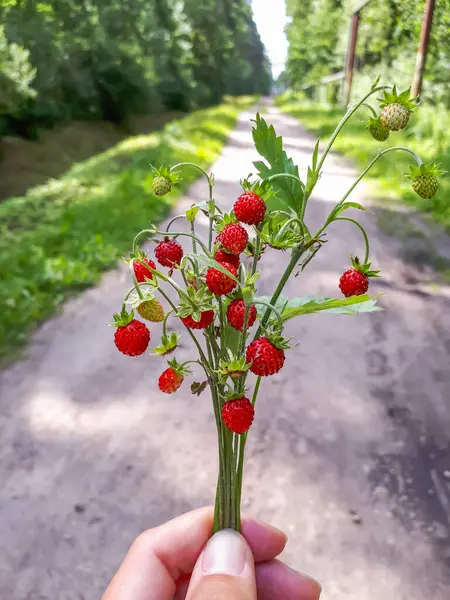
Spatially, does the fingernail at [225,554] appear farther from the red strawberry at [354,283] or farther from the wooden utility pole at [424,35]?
the wooden utility pole at [424,35]

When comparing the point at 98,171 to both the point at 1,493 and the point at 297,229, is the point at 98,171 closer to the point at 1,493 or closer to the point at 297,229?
the point at 1,493

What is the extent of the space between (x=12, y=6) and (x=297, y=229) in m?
17.0

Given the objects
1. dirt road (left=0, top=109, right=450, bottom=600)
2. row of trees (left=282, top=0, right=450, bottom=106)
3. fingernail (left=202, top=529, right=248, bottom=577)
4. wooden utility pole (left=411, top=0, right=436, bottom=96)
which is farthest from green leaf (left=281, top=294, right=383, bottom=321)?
row of trees (left=282, top=0, right=450, bottom=106)

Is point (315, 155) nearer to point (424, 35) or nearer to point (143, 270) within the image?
point (143, 270)

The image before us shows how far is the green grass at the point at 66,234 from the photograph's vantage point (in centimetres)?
442

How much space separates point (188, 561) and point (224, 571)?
0.69 ft

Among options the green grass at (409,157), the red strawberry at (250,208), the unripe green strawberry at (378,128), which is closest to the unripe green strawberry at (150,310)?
the red strawberry at (250,208)

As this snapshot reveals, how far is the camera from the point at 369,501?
2551mm

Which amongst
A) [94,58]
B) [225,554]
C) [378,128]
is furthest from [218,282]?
[94,58]

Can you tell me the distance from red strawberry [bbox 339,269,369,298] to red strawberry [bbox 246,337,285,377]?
21 cm

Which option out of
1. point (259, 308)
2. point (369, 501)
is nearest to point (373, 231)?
point (369, 501)

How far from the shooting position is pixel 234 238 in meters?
0.99

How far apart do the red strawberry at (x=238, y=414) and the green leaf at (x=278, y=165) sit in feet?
1.25

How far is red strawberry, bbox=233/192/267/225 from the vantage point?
984mm
